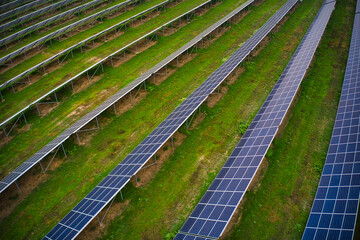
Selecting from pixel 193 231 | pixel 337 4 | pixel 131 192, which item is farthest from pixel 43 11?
pixel 337 4

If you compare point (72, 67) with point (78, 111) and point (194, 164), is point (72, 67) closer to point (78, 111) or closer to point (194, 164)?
point (78, 111)

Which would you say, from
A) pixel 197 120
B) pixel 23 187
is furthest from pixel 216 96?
pixel 23 187

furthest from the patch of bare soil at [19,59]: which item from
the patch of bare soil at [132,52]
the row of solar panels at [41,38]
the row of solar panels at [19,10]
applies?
the row of solar panels at [19,10]

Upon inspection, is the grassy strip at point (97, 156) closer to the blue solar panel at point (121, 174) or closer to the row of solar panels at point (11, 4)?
the blue solar panel at point (121, 174)

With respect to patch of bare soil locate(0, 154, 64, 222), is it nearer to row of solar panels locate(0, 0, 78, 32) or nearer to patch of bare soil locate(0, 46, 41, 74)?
patch of bare soil locate(0, 46, 41, 74)

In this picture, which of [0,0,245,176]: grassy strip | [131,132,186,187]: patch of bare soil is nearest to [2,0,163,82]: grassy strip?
[0,0,245,176]: grassy strip

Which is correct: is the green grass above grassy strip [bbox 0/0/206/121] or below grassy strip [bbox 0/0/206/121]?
below

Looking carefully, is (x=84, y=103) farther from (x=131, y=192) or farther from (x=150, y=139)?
(x=131, y=192)
